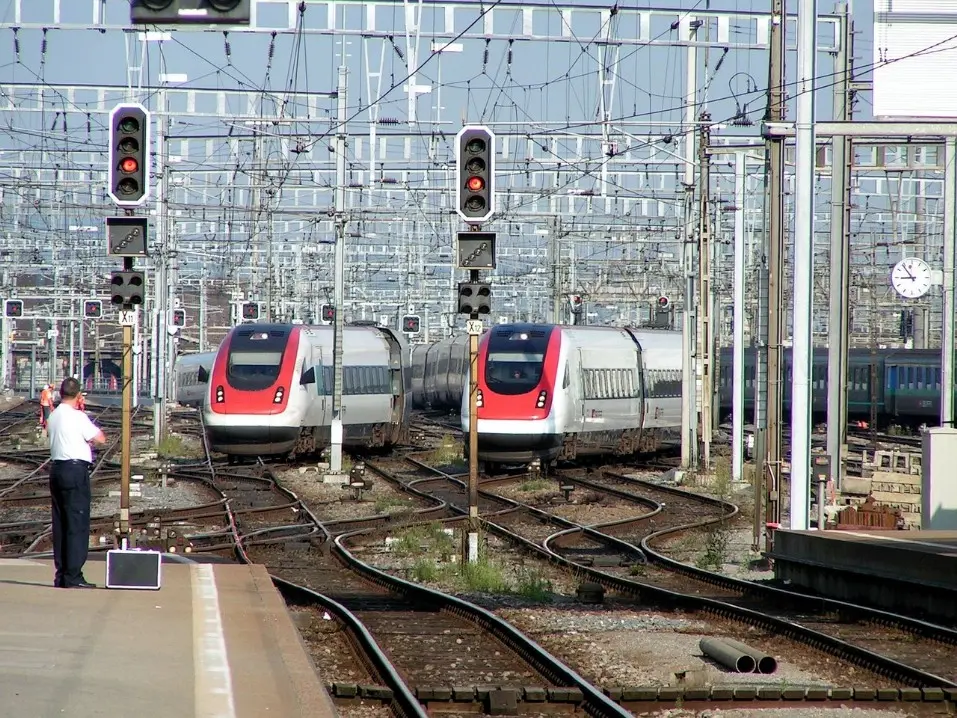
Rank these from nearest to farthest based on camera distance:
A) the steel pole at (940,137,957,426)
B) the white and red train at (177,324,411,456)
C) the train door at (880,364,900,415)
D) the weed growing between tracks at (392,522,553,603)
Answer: the weed growing between tracks at (392,522,553,603)
the steel pole at (940,137,957,426)
the white and red train at (177,324,411,456)
the train door at (880,364,900,415)

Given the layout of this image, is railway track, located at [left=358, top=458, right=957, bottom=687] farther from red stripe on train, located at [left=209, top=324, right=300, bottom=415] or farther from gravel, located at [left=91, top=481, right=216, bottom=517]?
red stripe on train, located at [left=209, top=324, right=300, bottom=415]

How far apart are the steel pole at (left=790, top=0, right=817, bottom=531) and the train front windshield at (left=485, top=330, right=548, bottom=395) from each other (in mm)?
12865

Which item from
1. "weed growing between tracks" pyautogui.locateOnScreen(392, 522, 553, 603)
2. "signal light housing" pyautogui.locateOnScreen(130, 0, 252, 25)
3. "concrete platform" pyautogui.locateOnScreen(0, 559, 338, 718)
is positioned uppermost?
"signal light housing" pyautogui.locateOnScreen(130, 0, 252, 25)

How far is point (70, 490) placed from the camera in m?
11.4

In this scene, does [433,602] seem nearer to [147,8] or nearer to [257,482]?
[147,8]

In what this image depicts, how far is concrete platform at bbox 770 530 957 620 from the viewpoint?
13258 mm

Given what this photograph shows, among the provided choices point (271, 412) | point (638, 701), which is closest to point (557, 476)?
point (271, 412)

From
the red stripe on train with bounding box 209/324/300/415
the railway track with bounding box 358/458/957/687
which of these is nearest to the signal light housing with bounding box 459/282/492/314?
the railway track with bounding box 358/458/957/687

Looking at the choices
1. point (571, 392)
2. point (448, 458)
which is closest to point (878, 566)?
point (571, 392)

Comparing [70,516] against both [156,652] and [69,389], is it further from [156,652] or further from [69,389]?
[156,652]

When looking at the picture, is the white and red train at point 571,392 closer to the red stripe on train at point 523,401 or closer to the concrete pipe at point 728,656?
the red stripe on train at point 523,401

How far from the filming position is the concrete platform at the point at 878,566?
13.3 m

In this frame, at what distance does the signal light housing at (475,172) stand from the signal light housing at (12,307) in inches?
1585

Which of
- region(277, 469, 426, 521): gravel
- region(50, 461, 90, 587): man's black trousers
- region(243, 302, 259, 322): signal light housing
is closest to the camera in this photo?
region(50, 461, 90, 587): man's black trousers
